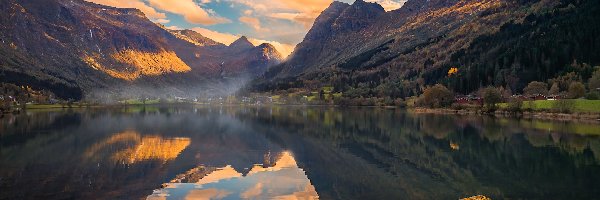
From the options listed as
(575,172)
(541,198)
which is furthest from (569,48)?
(541,198)

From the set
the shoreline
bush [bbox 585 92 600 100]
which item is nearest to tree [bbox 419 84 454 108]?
the shoreline

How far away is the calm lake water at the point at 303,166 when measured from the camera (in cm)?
3469

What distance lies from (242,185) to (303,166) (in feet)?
40.0

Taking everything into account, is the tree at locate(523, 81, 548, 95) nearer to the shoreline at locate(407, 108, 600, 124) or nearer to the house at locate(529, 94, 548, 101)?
the house at locate(529, 94, 548, 101)

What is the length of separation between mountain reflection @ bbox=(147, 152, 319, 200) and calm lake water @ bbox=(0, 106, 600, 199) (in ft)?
0.26

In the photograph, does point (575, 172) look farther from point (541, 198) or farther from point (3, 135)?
point (3, 135)

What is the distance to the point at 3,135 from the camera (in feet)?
255

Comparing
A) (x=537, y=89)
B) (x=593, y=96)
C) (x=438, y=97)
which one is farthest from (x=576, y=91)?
(x=438, y=97)

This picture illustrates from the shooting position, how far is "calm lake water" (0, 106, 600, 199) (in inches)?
1366

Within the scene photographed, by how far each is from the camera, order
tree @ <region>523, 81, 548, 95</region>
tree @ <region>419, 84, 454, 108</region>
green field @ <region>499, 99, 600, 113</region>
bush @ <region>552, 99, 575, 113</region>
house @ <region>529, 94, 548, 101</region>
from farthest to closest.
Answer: tree @ <region>419, 84, 454, 108</region>, tree @ <region>523, 81, 548, 95</region>, house @ <region>529, 94, 548, 101</region>, bush @ <region>552, 99, 575, 113</region>, green field @ <region>499, 99, 600, 113</region>

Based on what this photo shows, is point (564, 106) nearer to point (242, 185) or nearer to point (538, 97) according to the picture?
point (538, 97)

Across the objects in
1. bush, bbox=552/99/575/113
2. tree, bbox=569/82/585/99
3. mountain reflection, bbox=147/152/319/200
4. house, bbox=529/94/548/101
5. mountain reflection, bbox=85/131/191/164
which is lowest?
mountain reflection, bbox=147/152/319/200

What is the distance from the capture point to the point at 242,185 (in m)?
38.3

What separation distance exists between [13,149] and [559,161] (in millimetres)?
60618
